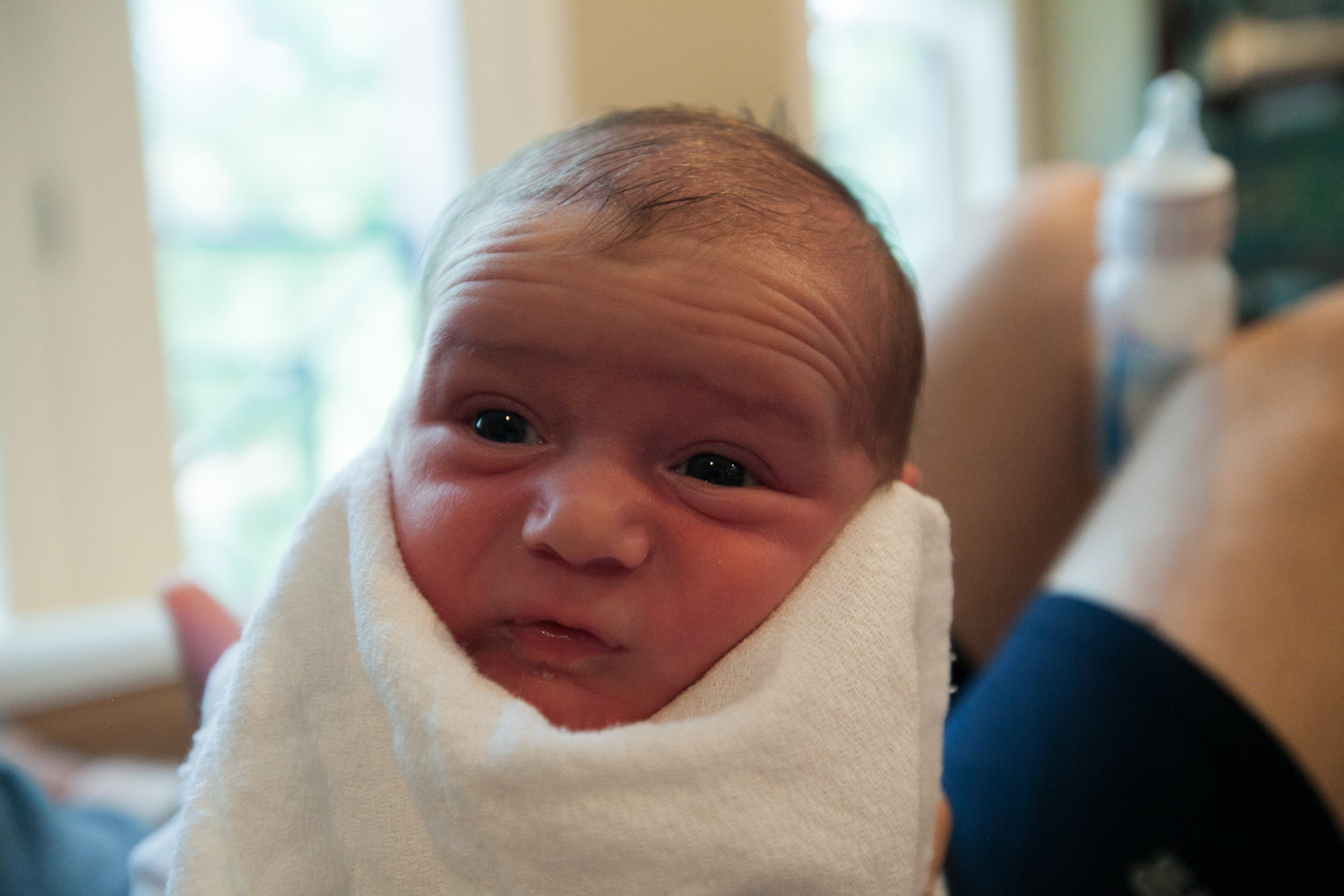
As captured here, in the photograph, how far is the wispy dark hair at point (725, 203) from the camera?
16.7 inches

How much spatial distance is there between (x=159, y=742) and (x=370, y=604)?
0.65m

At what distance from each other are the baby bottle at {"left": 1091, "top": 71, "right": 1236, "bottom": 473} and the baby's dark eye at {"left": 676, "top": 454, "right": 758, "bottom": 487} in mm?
703

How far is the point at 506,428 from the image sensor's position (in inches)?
16.6

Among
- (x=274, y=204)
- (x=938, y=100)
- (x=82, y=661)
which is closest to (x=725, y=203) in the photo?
(x=82, y=661)

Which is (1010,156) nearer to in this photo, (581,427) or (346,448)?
(346,448)

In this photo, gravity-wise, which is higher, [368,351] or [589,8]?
[589,8]

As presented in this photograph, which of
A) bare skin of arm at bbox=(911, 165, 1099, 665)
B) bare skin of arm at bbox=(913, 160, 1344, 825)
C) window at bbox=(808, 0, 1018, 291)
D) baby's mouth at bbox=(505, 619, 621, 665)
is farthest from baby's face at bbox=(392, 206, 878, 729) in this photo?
window at bbox=(808, 0, 1018, 291)

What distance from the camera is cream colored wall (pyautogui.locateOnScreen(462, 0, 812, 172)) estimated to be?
1.17 metres

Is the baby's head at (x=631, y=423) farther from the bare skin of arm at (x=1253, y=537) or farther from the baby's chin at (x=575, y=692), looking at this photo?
the bare skin of arm at (x=1253, y=537)

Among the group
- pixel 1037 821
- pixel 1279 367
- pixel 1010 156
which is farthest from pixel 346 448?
pixel 1010 156

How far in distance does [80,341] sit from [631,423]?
3.64 feet

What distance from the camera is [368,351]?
120 centimetres

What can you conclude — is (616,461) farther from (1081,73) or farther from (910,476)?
(1081,73)

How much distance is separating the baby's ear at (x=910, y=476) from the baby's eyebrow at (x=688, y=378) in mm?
81
